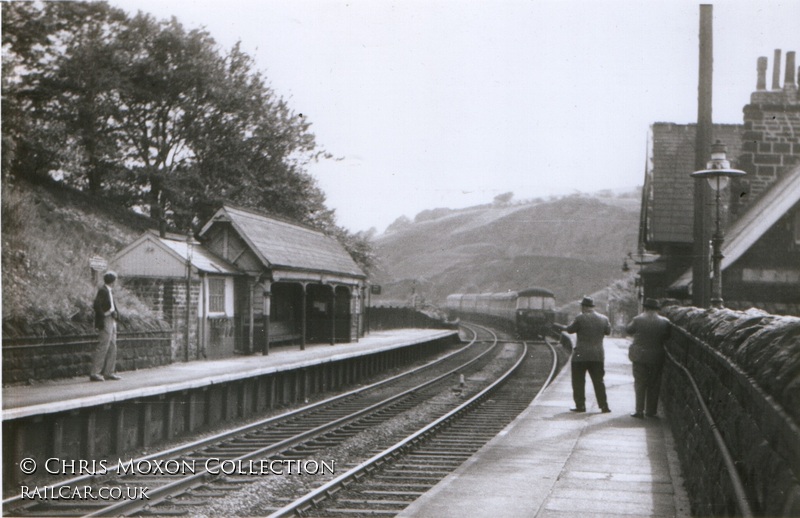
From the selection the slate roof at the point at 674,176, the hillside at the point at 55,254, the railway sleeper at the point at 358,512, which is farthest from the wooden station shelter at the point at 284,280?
the railway sleeper at the point at 358,512

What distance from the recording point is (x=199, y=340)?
1770 centimetres

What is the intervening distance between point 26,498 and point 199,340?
10468 millimetres

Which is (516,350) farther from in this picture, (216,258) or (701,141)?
(701,141)

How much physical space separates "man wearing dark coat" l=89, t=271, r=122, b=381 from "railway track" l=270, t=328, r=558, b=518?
474 cm

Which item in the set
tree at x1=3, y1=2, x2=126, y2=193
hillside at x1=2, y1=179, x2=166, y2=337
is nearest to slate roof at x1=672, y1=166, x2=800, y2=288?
hillside at x1=2, y1=179, x2=166, y2=337

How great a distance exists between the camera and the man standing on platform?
11.6 m

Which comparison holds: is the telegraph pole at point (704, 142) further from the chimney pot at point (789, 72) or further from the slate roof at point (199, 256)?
the slate roof at point (199, 256)

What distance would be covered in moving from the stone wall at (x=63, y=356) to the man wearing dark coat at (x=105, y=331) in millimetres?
303

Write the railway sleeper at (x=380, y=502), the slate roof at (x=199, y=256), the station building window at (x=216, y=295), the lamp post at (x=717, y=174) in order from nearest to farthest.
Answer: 1. the railway sleeper at (x=380, y=502)
2. the lamp post at (x=717, y=174)
3. the slate roof at (x=199, y=256)
4. the station building window at (x=216, y=295)

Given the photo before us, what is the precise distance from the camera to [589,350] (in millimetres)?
11742

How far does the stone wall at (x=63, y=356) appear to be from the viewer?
36.2ft

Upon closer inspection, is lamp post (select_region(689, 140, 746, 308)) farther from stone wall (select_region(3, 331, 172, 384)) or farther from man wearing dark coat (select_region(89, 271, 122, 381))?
stone wall (select_region(3, 331, 172, 384))

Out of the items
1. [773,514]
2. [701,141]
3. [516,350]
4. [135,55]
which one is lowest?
[516,350]

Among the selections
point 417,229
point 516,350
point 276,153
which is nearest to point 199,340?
point 276,153
